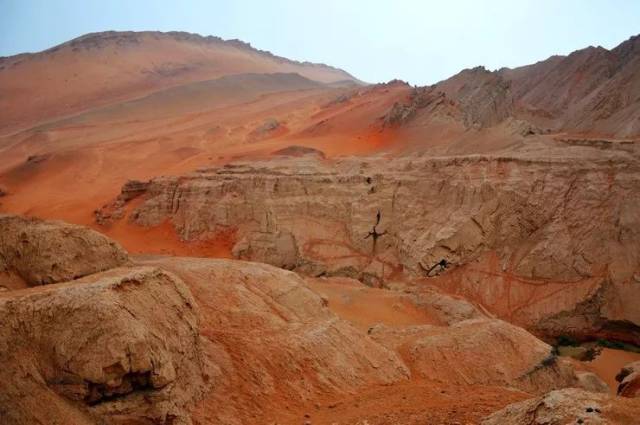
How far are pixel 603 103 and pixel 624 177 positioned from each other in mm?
12993

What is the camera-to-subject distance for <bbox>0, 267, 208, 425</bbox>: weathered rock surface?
5.28 meters

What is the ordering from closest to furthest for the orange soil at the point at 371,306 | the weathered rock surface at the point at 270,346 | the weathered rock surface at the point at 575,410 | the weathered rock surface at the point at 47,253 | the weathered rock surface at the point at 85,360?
the weathered rock surface at the point at 575,410 < the weathered rock surface at the point at 85,360 < the weathered rock surface at the point at 270,346 < the weathered rock surface at the point at 47,253 < the orange soil at the point at 371,306

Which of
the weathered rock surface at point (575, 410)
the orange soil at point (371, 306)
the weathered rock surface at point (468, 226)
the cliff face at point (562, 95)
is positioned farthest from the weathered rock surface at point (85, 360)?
the cliff face at point (562, 95)

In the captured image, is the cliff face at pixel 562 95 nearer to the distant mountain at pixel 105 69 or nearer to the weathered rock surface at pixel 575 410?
the weathered rock surface at pixel 575 410

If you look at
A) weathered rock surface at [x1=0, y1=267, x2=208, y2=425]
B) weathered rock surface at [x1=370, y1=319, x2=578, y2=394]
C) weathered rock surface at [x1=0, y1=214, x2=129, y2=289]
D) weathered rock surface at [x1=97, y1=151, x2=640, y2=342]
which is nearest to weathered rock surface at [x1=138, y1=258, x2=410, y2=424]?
weathered rock surface at [x1=370, y1=319, x2=578, y2=394]

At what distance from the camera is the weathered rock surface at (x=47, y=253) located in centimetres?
727

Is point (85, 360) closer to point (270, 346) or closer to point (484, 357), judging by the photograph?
point (270, 346)

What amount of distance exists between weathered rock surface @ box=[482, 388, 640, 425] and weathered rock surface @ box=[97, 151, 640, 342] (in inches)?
381

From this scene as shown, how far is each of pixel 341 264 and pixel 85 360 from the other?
11.7 meters

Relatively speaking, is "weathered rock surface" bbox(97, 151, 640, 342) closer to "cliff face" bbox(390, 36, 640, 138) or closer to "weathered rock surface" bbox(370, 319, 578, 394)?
"cliff face" bbox(390, 36, 640, 138)

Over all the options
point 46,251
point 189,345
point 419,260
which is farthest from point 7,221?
point 419,260

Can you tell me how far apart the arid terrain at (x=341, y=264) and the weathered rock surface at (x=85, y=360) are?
0.07ft

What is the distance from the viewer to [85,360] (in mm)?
5324

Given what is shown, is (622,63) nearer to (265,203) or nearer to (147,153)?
(265,203)
